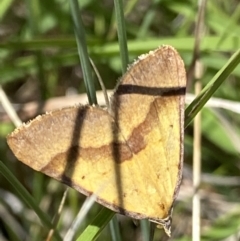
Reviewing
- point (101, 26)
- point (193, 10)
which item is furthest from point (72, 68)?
point (193, 10)

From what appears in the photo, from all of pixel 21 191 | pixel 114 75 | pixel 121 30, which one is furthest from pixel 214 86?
pixel 114 75

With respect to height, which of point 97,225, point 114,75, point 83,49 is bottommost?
point 97,225

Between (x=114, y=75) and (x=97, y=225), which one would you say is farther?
(x=114, y=75)

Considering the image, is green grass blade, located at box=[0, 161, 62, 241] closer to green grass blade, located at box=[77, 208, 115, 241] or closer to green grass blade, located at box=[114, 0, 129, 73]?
green grass blade, located at box=[77, 208, 115, 241]

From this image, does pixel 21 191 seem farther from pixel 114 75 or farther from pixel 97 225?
pixel 114 75

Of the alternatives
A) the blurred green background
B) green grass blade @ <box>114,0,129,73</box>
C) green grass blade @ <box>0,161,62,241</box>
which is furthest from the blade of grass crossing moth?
the blurred green background

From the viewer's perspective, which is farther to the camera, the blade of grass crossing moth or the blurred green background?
the blurred green background

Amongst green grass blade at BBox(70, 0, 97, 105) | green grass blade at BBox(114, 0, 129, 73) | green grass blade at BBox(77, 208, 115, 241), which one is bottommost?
green grass blade at BBox(77, 208, 115, 241)

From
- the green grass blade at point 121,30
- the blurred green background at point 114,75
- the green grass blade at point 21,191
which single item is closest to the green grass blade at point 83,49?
the green grass blade at point 121,30
